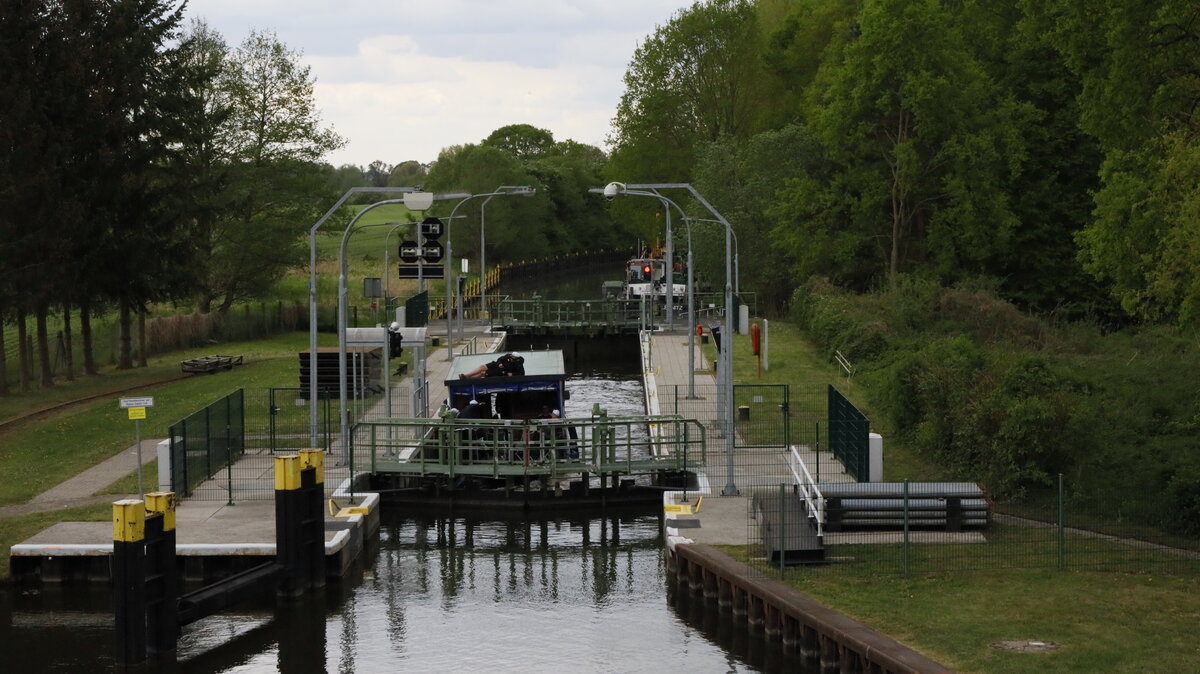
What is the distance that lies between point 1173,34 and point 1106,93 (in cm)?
369

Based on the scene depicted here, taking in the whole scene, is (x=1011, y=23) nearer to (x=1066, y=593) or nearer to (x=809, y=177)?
(x=809, y=177)

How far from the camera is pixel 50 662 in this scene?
23.3 m

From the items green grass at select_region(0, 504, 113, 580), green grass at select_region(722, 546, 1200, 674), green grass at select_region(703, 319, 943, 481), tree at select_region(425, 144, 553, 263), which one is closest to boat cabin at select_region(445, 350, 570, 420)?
green grass at select_region(703, 319, 943, 481)

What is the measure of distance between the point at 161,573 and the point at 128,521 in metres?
1.14

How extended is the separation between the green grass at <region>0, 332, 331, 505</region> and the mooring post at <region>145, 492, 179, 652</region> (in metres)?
11.0

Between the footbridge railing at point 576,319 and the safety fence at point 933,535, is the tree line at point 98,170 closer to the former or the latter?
the footbridge railing at point 576,319

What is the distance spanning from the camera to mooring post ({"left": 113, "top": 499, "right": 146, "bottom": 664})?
22.3 meters

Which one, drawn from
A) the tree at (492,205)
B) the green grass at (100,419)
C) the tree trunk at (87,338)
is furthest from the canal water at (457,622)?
the tree at (492,205)

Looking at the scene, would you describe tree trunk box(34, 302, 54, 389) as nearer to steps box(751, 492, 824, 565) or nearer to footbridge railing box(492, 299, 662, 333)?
footbridge railing box(492, 299, 662, 333)

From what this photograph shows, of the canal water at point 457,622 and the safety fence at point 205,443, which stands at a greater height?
the safety fence at point 205,443

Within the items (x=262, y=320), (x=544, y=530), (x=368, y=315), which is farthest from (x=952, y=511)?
(x=368, y=315)

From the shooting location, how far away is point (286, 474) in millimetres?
26547

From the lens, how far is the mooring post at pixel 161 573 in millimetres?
22797

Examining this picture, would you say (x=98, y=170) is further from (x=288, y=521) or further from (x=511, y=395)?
(x=288, y=521)
